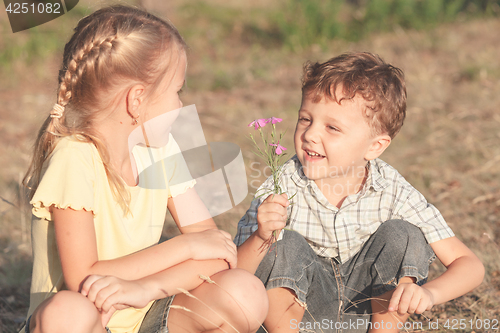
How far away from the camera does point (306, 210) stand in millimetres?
2213

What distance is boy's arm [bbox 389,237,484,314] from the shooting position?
1778mm

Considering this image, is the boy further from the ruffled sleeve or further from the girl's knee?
the ruffled sleeve

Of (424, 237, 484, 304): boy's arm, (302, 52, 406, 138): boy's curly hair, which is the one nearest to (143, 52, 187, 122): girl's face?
(302, 52, 406, 138): boy's curly hair

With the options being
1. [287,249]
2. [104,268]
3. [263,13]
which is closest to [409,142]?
[287,249]

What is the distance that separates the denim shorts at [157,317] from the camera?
182 centimetres

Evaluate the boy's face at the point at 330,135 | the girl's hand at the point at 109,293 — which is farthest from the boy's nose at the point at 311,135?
the girl's hand at the point at 109,293

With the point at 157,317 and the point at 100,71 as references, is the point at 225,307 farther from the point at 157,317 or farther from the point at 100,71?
the point at 100,71

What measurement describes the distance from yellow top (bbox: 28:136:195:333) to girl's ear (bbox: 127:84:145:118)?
200 mm

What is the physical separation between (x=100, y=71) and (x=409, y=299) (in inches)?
54.6

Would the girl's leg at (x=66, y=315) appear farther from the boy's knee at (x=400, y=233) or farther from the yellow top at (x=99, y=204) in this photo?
the boy's knee at (x=400, y=233)

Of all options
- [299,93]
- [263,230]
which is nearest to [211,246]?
[263,230]

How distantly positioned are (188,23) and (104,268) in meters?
8.10

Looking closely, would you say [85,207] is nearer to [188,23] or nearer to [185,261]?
[185,261]

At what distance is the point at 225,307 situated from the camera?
5.82ft
